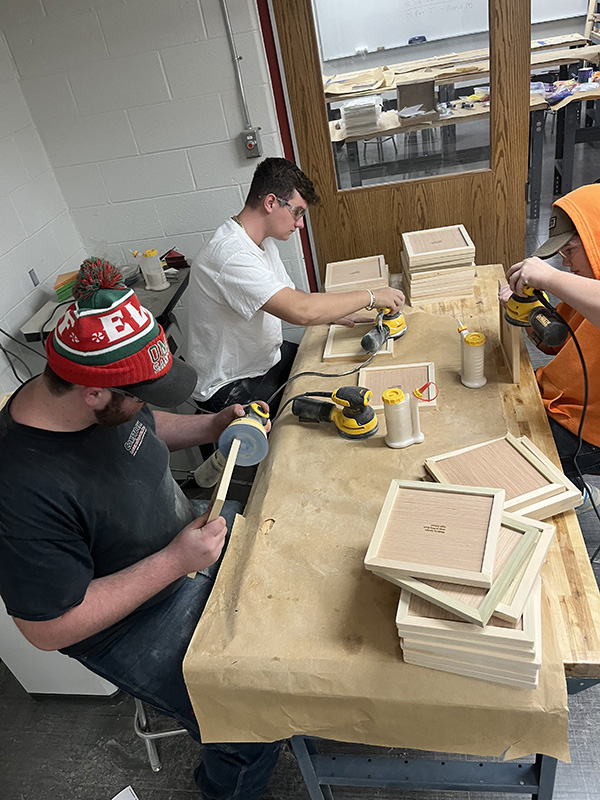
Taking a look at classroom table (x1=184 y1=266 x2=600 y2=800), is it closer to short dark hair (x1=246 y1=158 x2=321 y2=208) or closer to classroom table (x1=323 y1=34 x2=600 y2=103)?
short dark hair (x1=246 y1=158 x2=321 y2=208)

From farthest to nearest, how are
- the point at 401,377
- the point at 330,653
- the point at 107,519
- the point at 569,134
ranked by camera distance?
the point at 569,134, the point at 401,377, the point at 107,519, the point at 330,653

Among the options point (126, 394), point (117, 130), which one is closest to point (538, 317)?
point (126, 394)

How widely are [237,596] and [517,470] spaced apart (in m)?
0.72

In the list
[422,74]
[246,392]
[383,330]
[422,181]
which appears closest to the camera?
[383,330]

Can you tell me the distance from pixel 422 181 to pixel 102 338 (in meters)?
2.33

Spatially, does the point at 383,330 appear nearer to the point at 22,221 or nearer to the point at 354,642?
the point at 354,642

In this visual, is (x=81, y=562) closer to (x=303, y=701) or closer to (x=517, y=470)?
(x=303, y=701)

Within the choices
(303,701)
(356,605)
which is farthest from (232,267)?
(303,701)

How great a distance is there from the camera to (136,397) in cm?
122

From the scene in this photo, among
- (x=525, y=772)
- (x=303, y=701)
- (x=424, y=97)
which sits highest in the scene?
(x=424, y=97)

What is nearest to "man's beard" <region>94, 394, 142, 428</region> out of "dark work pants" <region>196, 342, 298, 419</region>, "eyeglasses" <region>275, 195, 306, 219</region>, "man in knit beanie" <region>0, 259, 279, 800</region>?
"man in knit beanie" <region>0, 259, 279, 800</region>

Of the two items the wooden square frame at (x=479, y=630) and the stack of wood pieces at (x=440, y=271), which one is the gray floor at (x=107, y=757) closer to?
the wooden square frame at (x=479, y=630)

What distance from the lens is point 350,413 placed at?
1.62m

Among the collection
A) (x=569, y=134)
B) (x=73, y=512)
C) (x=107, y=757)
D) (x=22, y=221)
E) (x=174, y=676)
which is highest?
(x=22, y=221)
